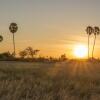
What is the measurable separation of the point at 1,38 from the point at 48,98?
11417 cm

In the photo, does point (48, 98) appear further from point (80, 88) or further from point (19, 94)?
point (80, 88)

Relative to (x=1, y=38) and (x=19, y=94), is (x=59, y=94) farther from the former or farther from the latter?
(x=1, y=38)

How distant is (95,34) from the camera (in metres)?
127

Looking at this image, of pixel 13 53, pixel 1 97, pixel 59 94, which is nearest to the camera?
pixel 1 97

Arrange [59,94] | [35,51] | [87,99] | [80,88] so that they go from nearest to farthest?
[59,94], [87,99], [80,88], [35,51]

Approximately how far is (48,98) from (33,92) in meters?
1.69

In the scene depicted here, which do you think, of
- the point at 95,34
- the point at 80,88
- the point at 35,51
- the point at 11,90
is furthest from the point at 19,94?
the point at 35,51

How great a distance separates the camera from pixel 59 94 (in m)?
16.9

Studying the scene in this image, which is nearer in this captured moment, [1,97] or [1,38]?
[1,97]

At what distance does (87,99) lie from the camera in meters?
18.5

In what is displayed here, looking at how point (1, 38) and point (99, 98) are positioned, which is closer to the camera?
point (99, 98)

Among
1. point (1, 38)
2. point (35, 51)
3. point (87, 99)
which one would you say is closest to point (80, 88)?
point (87, 99)

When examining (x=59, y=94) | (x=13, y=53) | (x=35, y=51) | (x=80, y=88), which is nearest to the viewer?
(x=59, y=94)

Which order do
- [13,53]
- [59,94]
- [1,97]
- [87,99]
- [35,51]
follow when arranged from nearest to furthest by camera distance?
[1,97], [59,94], [87,99], [13,53], [35,51]
